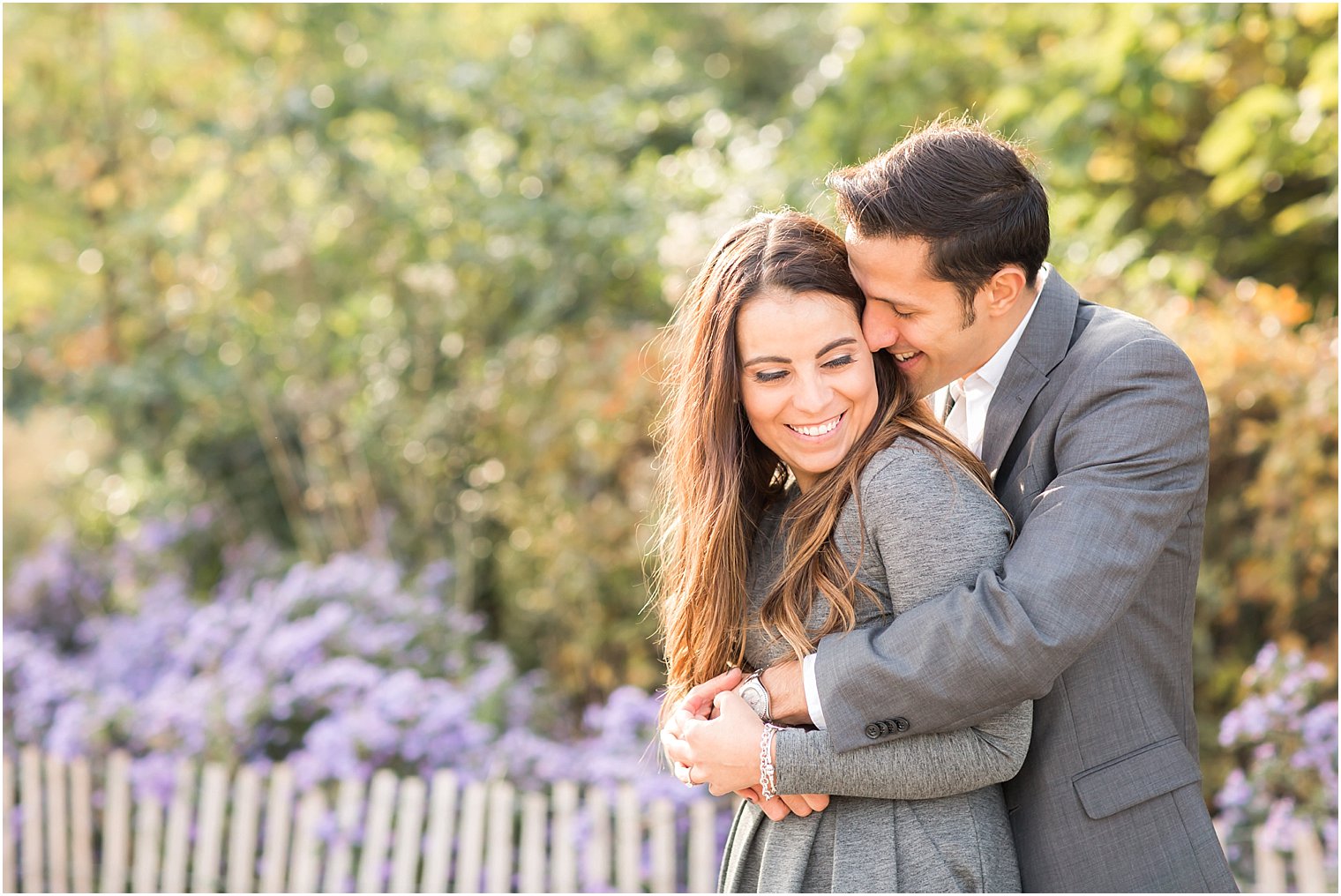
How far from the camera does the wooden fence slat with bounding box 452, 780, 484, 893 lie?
3688mm

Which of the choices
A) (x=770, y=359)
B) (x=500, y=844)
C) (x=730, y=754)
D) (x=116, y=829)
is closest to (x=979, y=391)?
(x=770, y=359)

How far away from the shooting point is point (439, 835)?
3725mm

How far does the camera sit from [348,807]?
380cm

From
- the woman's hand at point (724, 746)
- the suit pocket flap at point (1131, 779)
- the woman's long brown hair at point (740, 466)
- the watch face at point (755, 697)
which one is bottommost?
the suit pocket flap at point (1131, 779)

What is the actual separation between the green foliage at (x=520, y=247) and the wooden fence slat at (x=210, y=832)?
5.91 feet

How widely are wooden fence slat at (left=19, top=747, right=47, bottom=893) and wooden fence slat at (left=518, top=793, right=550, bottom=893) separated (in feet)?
6.63

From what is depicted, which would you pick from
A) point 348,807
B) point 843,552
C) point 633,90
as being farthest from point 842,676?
point 633,90

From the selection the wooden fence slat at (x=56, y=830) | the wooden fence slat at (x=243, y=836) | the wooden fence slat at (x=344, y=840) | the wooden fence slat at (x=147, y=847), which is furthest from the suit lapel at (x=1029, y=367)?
the wooden fence slat at (x=56, y=830)

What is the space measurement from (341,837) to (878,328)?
9.14ft

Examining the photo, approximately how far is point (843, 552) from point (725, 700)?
31cm

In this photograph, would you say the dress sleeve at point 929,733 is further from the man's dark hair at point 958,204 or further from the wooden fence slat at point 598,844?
the wooden fence slat at point 598,844

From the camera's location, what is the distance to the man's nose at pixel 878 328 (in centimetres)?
197

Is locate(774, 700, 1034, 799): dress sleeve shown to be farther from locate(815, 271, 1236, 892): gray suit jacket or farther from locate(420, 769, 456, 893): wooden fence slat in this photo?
locate(420, 769, 456, 893): wooden fence slat

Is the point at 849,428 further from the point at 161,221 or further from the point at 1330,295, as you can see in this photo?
the point at 161,221
